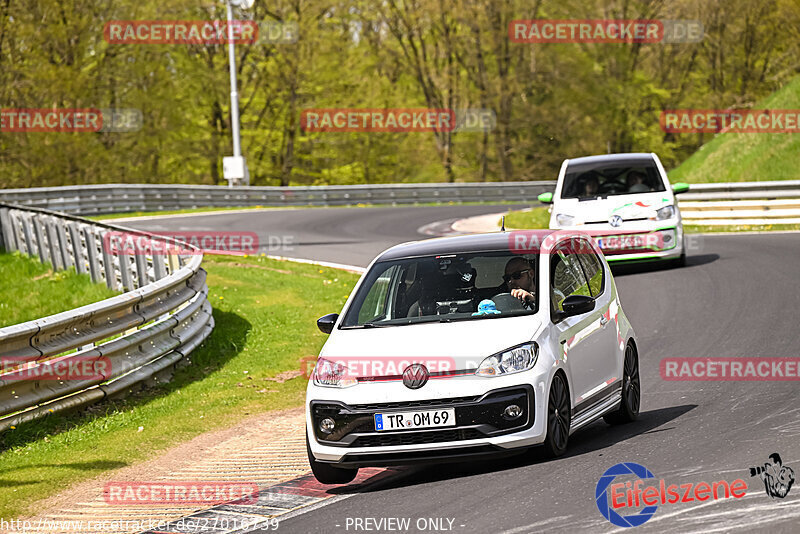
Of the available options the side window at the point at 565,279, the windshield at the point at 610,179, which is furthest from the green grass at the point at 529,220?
the side window at the point at 565,279

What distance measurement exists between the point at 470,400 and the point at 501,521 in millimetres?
1135

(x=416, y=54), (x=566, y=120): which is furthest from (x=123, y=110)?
(x=566, y=120)

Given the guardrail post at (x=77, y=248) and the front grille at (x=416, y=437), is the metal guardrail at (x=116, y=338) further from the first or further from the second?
the front grille at (x=416, y=437)

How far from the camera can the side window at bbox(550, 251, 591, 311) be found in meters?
8.07

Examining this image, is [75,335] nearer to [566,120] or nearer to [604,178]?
[604,178]

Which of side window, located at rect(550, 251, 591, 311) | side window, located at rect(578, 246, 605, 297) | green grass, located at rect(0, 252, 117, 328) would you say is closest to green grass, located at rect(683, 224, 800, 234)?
green grass, located at rect(0, 252, 117, 328)

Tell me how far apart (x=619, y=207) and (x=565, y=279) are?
9405 millimetres

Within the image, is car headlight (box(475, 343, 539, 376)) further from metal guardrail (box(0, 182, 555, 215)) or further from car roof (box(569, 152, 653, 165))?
metal guardrail (box(0, 182, 555, 215))

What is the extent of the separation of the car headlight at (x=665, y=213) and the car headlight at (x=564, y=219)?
4.09 ft

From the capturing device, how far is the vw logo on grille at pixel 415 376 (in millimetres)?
7039

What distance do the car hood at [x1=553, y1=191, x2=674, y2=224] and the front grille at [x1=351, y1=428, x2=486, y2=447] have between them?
10.8 m

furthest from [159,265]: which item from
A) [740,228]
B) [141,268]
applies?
[740,228]

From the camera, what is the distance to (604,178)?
1819 cm

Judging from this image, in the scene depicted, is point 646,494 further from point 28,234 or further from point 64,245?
point 28,234
